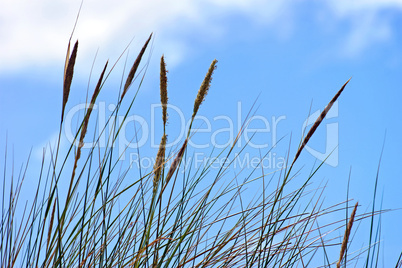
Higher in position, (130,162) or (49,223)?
(130,162)

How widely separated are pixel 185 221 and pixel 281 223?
12.2 inches

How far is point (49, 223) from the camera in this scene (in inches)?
53.6

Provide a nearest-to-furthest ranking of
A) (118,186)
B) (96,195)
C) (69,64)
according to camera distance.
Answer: (69,64)
(96,195)
(118,186)

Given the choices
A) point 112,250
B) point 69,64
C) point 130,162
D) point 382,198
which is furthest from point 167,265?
point 382,198

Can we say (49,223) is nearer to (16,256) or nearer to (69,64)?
(16,256)

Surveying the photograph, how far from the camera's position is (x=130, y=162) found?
1724mm

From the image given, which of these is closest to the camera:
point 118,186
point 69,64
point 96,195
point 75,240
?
point 69,64

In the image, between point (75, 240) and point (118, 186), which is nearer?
point (75, 240)

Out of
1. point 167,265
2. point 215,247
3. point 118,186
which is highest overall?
point 118,186

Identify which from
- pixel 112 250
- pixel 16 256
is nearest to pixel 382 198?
pixel 112 250

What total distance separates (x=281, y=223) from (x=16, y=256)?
0.87 meters

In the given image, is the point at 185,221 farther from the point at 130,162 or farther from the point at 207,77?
the point at 207,77

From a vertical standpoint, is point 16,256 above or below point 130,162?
below

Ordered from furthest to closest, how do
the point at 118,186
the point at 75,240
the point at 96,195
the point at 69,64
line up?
1. the point at 118,186
2. the point at 75,240
3. the point at 96,195
4. the point at 69,64
